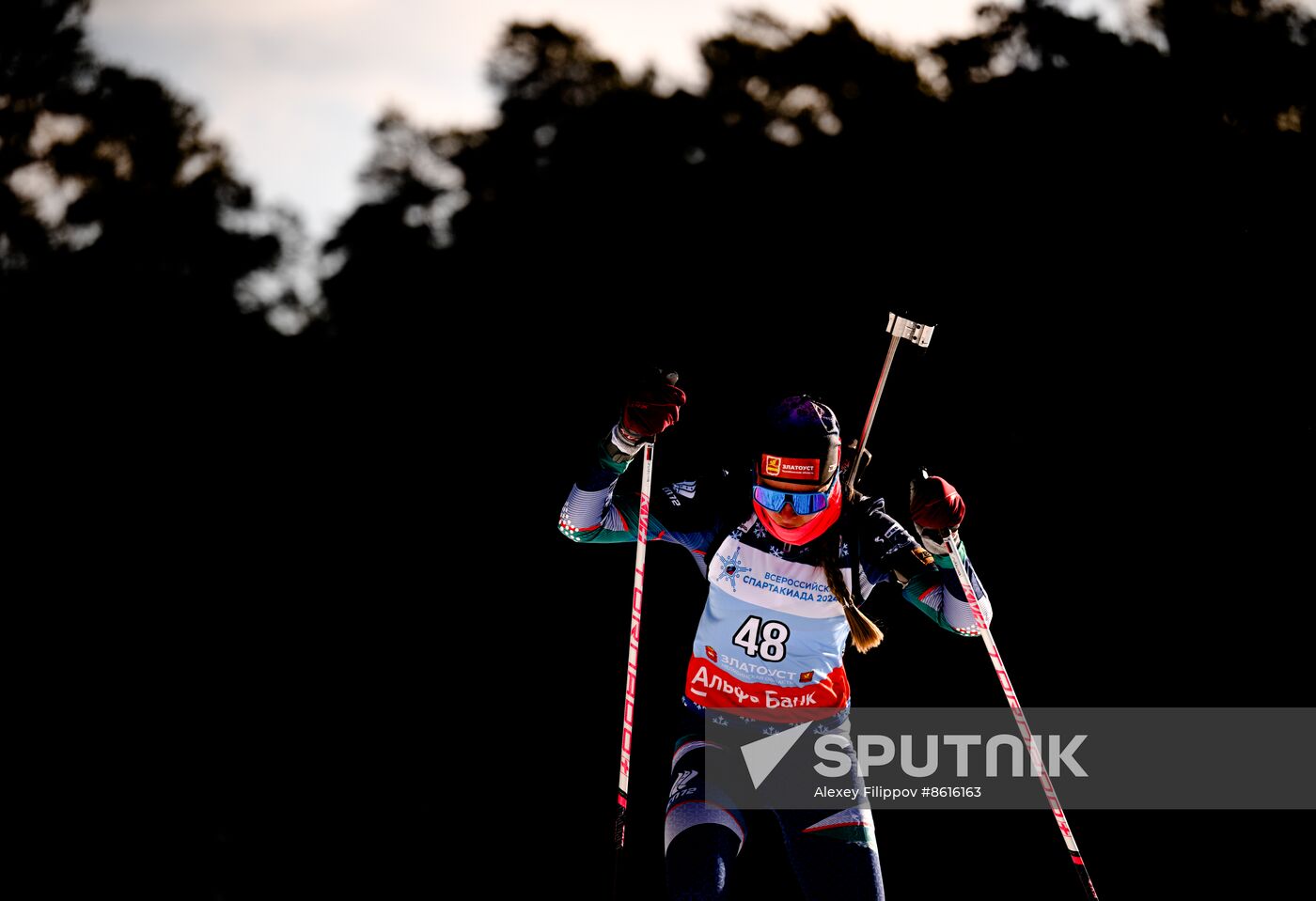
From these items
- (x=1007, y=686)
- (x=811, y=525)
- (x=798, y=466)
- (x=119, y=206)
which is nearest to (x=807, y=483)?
(x=798, y=466)

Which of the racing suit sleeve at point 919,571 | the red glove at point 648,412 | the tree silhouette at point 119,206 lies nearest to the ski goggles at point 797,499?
the racing suit sleeve at point 919,571

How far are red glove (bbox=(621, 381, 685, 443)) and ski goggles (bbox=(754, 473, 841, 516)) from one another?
1.56ft

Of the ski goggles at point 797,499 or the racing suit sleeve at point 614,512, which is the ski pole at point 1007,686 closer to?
the ski goggles at point 797,499

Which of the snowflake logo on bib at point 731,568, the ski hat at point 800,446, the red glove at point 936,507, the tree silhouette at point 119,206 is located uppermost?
the tree silhouette at point 119,206

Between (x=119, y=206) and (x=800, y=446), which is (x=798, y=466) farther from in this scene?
(x=119, y=206)

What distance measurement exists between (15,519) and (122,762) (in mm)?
4896

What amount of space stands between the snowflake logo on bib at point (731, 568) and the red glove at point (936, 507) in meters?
0.70

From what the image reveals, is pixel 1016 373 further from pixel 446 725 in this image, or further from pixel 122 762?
pixel 122 762

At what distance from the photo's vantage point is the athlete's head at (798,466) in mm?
3408

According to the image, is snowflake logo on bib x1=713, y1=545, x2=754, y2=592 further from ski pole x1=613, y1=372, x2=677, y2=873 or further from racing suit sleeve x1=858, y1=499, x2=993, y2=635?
racing suit sleeve x1=858, y1=499, x2=993, y2=635

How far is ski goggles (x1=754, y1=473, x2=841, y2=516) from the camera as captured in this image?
3457 millimetres

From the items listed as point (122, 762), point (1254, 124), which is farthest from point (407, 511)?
point (1254, 124)

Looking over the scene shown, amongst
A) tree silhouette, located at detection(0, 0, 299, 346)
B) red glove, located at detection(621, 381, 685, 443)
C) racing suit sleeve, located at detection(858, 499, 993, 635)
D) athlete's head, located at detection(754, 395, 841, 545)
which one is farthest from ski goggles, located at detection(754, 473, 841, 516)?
tree silhouette, located at detection(0, 0, 299, 346)

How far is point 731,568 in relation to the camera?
3619mm
